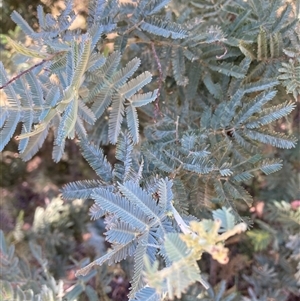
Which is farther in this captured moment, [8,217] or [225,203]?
[8,217]

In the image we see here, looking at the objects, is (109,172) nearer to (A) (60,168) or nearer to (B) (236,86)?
(B) (236,86)

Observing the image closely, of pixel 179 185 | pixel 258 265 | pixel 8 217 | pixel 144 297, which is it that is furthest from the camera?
pixel 8 217

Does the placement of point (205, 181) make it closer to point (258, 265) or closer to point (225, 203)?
point (225, 203)

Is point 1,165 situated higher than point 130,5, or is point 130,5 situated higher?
point 130,5

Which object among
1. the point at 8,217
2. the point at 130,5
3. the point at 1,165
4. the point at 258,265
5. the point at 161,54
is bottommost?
the point at 258,265

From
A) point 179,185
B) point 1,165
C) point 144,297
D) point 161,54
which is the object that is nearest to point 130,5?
point 161,54

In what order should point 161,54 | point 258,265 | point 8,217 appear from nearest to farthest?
1. point 161,54
2. point 258,265
3. point 8,217
